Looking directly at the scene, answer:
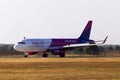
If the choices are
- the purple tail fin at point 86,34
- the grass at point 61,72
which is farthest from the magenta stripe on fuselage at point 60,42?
the grass at point 61,72

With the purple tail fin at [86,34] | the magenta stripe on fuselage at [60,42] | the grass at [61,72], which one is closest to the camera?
the grass at [61,72]

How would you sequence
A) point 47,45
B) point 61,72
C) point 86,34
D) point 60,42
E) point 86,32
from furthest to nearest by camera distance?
point 86,32
point 86,34
point 60,42
point 47,45
point 61,72

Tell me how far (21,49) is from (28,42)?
5.83ft

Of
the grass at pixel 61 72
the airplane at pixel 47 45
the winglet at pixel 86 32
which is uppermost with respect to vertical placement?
the grass at pixel 61 72

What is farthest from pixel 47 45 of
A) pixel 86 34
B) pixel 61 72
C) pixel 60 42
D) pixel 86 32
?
pixel 61 72

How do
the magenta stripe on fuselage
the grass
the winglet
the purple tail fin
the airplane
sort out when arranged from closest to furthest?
the grass
the airplane
the magenta stripe on fuselage
the purple tail fin
the winglet

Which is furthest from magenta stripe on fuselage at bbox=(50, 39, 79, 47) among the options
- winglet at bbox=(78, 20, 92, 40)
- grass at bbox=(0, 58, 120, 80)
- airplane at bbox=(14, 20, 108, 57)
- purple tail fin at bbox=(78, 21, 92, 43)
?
grass at bbox=(0, 58, 120, 80)

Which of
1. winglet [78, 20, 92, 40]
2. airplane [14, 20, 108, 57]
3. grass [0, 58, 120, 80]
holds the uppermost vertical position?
grass [0, 58, 120, 80]

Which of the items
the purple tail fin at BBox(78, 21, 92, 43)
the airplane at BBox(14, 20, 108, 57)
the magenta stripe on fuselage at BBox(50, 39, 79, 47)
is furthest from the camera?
the purple tail fin at BBox(78, 21, 92, 43)

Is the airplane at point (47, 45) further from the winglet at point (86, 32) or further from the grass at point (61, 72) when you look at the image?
the grass at point (61, 72)

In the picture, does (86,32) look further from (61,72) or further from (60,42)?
(61,72)

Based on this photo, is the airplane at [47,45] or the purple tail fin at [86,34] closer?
the airplane at [47,45]

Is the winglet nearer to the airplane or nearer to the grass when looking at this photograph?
the airplane

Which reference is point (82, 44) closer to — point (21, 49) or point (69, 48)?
point (69, 48)
